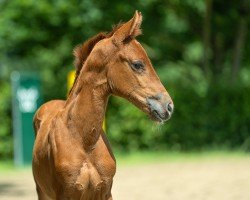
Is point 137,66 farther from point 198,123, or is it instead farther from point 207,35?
point 207,35

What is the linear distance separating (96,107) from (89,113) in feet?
0.28

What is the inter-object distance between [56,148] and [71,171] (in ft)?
0.94

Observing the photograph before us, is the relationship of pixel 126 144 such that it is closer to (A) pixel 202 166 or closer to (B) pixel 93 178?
(A) pixel 202 166

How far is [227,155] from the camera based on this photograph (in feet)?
66.8

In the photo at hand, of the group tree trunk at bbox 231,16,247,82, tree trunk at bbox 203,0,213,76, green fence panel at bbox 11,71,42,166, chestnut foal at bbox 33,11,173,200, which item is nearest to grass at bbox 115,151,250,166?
green fence panel at bbox 11,71,42,166

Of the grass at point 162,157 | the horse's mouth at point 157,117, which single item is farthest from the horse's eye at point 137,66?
the grass at point 162,157

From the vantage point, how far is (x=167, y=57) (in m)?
25.9

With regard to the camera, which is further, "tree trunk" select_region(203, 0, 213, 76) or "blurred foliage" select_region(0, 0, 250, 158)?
"tree trunk" select_region(203, 0, 213, 76)

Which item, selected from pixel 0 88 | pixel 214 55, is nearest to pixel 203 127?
pixel 214 55

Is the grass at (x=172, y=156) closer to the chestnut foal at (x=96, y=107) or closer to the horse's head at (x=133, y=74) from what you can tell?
the chestnut foal at (x=96, y=107)

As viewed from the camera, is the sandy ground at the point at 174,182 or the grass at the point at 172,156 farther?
the grass at the point at 172,156

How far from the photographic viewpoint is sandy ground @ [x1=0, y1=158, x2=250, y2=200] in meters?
13.2

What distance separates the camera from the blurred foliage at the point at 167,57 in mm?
21531

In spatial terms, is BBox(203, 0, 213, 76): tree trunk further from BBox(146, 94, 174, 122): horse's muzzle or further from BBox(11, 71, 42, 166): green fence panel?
BBox(146, 94, 174, 122): horse's muzzle
